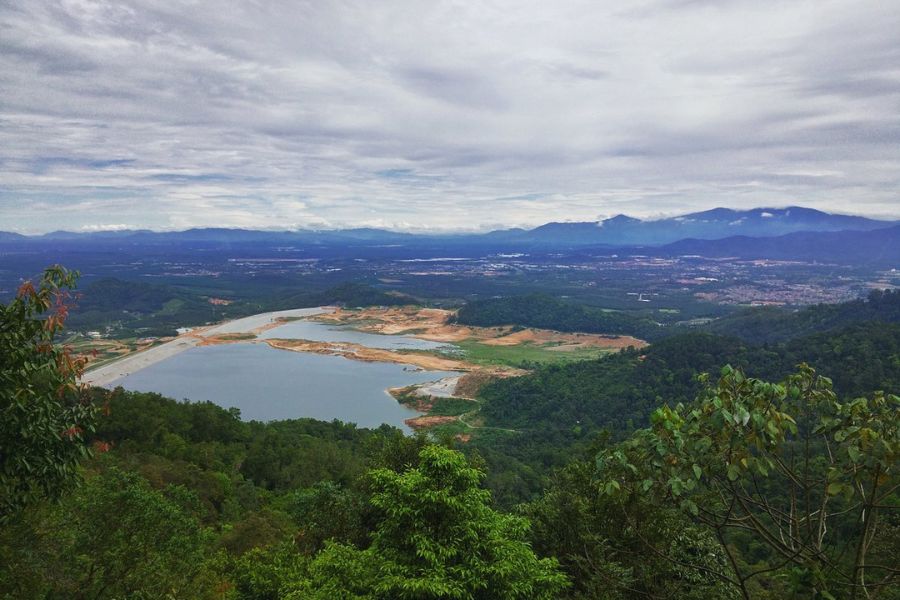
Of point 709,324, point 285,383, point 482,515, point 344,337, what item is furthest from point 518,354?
point 482,515

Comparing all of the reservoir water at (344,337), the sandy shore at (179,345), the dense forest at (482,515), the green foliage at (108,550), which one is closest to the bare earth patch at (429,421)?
the sandy shore at (179,345)

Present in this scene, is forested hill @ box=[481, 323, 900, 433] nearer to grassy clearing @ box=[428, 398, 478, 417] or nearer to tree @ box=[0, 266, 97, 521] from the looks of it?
grassy clearing @ box=[428, 398, 478, 417]

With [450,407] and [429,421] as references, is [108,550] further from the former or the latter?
[450,407]

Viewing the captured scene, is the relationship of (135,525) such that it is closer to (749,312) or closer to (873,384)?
(873,384)

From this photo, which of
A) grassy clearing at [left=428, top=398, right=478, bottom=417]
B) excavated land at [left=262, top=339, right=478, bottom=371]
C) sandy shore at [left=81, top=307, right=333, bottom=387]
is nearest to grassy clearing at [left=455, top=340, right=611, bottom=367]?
excavated land at [left=262, top=339, right=478, bottom=371]

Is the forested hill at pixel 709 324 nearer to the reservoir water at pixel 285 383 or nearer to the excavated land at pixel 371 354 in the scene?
the excavated land at pixel 371 354

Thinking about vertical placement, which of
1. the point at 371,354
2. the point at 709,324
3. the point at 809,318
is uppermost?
the point at 809,318

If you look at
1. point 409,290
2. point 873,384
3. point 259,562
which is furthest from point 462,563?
point 409,290
